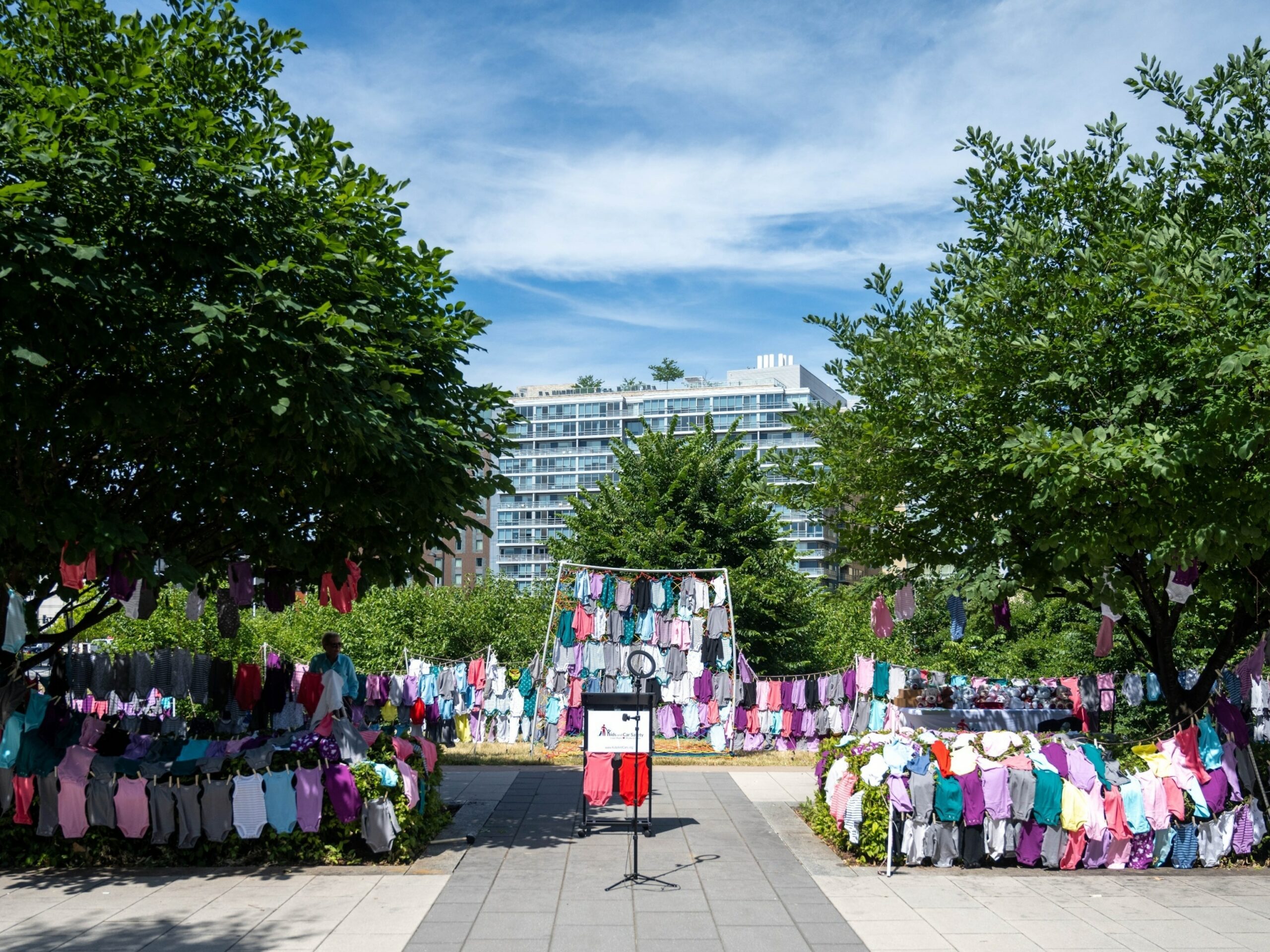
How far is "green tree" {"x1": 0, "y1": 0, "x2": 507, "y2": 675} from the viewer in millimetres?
9188

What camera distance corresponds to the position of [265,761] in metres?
10.5

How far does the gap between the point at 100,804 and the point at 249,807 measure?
4.66ft

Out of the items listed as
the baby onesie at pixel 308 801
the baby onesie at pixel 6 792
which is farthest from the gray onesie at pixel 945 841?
the baby onesie at pixel 6 792

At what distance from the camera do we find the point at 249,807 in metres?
10.3

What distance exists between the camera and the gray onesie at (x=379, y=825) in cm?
1047

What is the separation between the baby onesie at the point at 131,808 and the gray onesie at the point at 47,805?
2.14 ft

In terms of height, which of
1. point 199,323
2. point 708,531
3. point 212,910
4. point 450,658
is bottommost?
point 212,910

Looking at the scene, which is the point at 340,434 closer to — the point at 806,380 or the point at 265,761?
the point at 265,761

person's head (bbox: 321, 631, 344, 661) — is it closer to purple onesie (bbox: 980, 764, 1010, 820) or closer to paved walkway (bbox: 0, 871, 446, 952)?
paved walkway (bbox: 0, 871, 446, 952)

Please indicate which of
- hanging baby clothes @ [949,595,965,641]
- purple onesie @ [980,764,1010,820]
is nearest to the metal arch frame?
hanging baby clothes @ [949,595,965,641]

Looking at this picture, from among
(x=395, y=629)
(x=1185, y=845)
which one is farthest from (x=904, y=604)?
(x=395, y=629)

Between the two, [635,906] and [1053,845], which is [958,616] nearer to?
[1053,845]

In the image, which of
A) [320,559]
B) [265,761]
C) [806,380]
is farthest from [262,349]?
[806,380]

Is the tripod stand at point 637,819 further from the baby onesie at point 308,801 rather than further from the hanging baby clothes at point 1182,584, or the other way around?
the hanging baby clothes at point 1182,584
